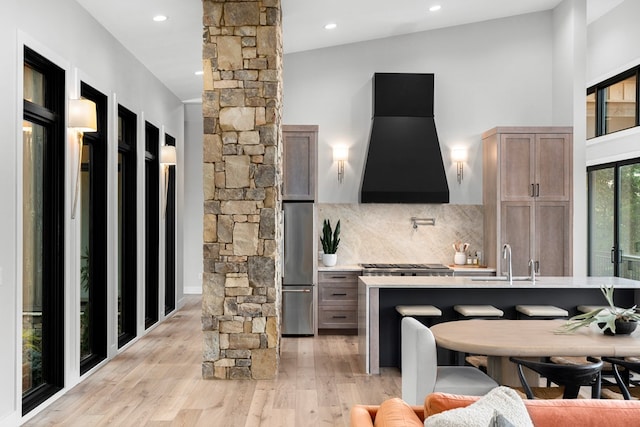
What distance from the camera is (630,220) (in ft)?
23.9

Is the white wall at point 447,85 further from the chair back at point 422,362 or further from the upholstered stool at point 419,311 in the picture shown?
the chair back at point 422,362

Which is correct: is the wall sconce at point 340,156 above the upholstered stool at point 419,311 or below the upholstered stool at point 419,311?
above

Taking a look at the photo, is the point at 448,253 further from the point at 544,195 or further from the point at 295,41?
the point at 295,41

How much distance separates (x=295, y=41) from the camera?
7305 mm

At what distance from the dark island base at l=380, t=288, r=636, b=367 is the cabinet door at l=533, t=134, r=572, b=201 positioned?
1983 millimetres

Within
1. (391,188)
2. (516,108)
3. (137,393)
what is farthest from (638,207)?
(137,393)

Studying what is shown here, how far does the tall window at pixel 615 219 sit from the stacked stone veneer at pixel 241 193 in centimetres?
449

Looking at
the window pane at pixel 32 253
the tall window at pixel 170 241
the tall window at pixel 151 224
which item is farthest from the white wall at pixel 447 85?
the window pane at pixel 32 253

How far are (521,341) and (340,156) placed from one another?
4598 mm

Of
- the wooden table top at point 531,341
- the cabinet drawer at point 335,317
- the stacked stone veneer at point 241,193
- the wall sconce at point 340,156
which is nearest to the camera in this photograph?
the wooden table top at point 531,341

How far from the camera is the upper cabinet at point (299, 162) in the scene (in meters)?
7.19

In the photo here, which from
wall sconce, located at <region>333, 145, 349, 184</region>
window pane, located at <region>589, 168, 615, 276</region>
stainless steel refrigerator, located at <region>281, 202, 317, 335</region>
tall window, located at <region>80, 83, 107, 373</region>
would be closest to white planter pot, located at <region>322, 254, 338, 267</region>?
stainless steel refrigerator, located at <region>281, 202, 317, 335</region>

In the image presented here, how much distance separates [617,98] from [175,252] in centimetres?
616

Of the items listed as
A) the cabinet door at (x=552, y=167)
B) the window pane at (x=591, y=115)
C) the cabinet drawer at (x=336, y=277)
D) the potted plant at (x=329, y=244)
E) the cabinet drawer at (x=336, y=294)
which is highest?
the window pane at (x=591, y=115)
